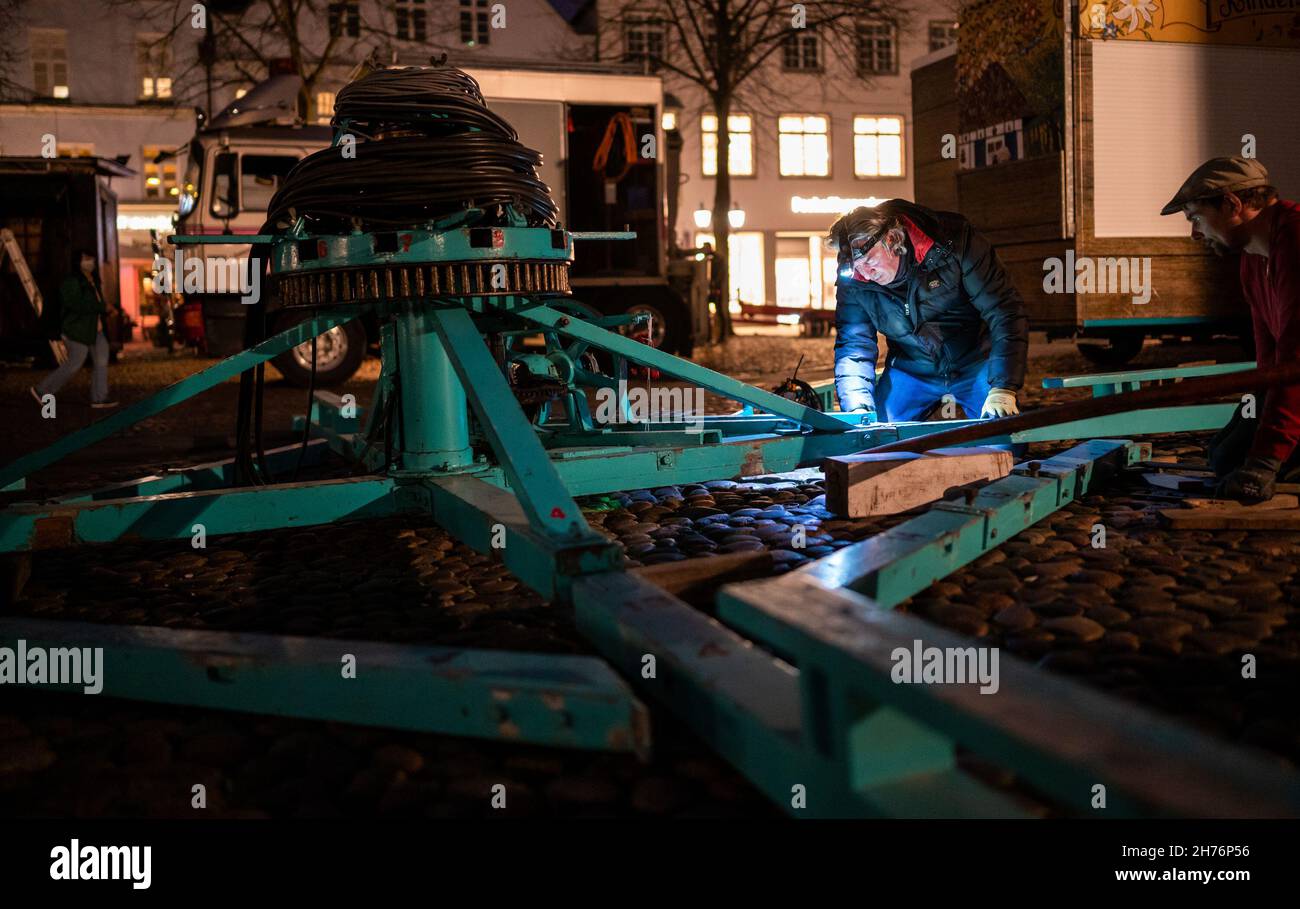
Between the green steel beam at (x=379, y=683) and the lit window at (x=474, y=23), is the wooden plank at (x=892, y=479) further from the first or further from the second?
the lit window at (x=474, y=23)

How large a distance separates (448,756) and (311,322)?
8.50 ft

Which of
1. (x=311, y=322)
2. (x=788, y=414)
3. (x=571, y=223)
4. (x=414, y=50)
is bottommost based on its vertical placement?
(x=788, y=414)

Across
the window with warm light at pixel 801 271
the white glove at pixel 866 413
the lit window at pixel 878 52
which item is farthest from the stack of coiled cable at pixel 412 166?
Result: the lit window at pixel 878 52

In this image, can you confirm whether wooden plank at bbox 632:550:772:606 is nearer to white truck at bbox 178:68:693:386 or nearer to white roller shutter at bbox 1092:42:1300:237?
white roller shutter at bbox 1092:42:1300:237

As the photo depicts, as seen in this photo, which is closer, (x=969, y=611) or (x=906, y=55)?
(x=969, y=611)

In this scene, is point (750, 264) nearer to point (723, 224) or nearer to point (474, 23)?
point (474, 23)

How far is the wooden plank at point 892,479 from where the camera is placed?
4.53 m

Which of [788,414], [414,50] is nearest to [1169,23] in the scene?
[788,414]

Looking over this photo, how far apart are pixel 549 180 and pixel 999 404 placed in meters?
12.4

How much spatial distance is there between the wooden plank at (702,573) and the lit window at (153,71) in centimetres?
4114

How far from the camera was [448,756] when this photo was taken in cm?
237

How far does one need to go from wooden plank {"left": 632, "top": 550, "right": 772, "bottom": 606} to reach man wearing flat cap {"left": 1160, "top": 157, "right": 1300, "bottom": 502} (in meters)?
2.34

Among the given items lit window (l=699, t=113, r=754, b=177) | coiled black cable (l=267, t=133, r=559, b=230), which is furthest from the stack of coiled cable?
lit window (l=699, t=113, r=754, b=177)
